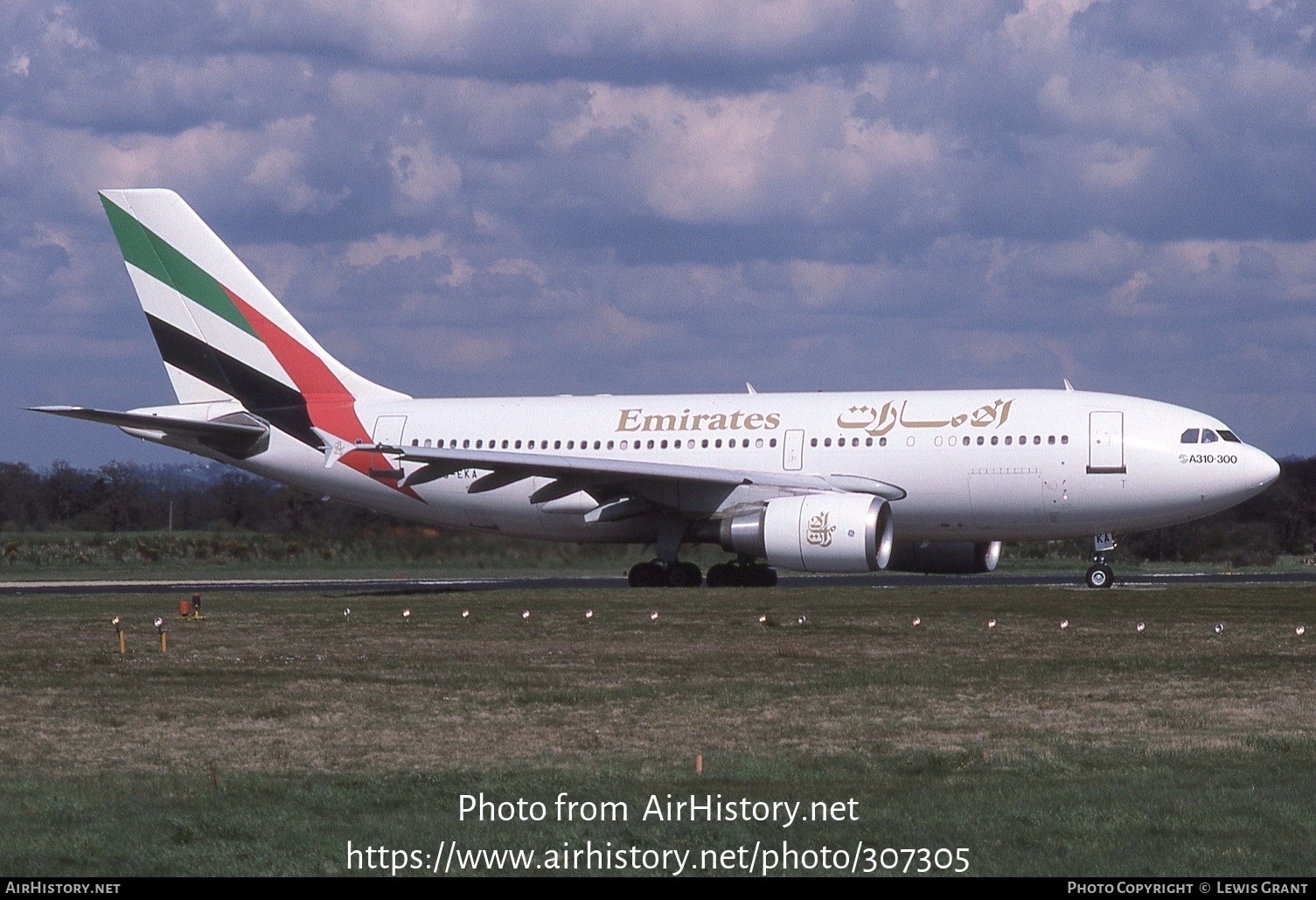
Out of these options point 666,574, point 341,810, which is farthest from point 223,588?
point 341,810

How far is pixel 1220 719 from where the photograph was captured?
40.8ft

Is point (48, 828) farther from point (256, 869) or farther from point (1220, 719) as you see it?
point (1220, 719)

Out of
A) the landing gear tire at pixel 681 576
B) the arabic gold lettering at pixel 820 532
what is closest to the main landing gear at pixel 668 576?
the landing gear tire at pixel 681 576

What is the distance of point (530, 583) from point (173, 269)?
987 cm

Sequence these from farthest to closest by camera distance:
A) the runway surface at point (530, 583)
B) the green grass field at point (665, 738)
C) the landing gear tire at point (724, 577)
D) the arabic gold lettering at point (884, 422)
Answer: the landing gear tire at point (724, 577)
the runway surface at point (530, 583)
the arabic gold lettering at point (884, 422)
the green grass field at point (665, 738)

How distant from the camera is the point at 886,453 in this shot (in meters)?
30.1

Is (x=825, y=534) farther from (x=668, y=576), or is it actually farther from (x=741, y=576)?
(x=668, y=576)

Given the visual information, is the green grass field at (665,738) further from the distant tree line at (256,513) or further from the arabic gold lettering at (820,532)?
the distant tree line at (256,513)

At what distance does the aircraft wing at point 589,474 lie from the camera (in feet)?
97.0

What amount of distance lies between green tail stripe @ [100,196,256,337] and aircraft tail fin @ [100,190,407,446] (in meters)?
0.02

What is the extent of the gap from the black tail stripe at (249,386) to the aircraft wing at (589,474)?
3923 millimetres

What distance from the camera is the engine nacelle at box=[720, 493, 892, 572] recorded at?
2769cm

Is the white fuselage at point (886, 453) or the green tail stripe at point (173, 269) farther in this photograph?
the green tail stripe at point (173, 269)

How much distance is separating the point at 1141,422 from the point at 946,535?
4096 mm
